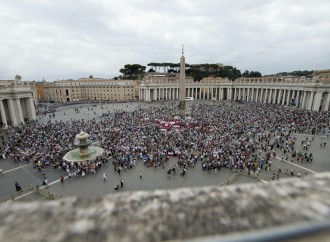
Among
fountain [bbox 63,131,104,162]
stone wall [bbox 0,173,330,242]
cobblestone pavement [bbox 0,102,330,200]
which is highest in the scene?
stone wall [bbox 0,173,330,242]

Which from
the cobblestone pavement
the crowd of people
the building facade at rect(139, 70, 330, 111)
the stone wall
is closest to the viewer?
the stone wall

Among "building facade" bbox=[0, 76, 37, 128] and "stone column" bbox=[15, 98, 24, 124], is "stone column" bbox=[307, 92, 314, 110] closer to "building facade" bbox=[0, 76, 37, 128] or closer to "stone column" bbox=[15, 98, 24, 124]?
"building facade" bbox=[0, 76, 37, 128]

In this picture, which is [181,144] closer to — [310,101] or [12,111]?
[12,111]

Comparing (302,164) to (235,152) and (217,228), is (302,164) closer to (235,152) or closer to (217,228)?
(235,152)

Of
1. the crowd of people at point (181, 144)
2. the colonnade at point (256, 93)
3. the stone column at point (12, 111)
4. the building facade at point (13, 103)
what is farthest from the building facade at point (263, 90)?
the stone column at point (12, 111)

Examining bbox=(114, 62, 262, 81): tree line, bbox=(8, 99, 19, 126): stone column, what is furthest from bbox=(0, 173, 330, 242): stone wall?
bbox=(114, 62, 262, 81): tree line

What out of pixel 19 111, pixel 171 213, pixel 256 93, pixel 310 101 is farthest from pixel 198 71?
pixel 171 213

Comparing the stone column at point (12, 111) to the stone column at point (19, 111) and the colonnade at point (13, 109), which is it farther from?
the stone column at point (19, 111)
